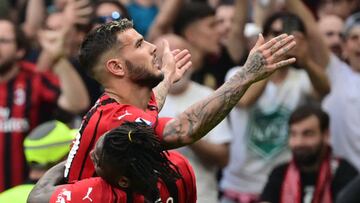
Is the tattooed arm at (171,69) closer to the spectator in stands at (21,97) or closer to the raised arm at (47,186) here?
the raised arm at (47,186)

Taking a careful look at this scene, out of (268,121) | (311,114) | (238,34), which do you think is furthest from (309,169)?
(238,34)

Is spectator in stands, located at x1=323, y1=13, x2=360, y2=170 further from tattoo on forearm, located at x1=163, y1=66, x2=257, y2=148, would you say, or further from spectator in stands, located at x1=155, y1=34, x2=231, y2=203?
tattoo on forearm, located at x1=163, y1=66, x2=257, y2=148

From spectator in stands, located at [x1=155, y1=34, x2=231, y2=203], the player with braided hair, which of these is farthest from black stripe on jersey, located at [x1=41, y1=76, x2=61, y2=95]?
the player with braided hair

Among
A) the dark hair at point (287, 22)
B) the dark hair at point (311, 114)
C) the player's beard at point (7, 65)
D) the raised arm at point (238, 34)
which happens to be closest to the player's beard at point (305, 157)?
the dark hair at point (311, 114)

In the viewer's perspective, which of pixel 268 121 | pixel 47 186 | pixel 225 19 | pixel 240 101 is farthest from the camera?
pixel 225 19

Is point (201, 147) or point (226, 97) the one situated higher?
point (226, 97)

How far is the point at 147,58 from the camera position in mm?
5719

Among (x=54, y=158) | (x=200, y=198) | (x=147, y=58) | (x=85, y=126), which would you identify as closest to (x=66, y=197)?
(x=85, y=126)

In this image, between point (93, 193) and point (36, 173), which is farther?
point (36, 173)

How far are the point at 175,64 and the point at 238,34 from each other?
2.74m

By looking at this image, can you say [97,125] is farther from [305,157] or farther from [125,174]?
[305,157]

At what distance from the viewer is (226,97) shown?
214 inches

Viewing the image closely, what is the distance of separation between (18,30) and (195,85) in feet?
5.05

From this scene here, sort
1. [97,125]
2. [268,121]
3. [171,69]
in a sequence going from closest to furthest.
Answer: [97,125] < [171,69] < [268,121]
